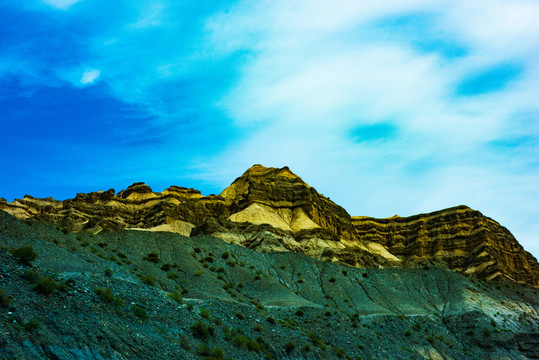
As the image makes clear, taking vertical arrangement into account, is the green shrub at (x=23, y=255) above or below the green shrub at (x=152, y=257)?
below

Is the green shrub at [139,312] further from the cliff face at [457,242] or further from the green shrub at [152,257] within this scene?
the cliff face at [457,242]

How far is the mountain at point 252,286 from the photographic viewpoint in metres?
25.3

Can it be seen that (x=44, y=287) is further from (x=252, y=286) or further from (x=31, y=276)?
(x=252, y=286)

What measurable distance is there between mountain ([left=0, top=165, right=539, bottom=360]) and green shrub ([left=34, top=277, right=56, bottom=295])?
5 cm

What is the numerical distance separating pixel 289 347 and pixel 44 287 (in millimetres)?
16993

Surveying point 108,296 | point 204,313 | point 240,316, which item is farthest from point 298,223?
point 108,296

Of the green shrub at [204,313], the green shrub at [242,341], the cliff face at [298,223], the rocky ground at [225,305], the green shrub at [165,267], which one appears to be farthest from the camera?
the cliff face at [298,223]

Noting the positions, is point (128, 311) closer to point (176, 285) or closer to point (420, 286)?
point (176, 285)

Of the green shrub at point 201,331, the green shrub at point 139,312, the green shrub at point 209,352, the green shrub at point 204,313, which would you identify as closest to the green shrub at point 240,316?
the green shrub at point 204,313

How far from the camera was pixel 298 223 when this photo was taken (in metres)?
107

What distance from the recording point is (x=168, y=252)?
5753cm

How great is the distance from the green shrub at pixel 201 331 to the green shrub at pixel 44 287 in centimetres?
858

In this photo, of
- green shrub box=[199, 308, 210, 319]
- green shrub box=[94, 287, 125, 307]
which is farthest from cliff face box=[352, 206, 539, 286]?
green shrub box=[94, 287, 125, 307]

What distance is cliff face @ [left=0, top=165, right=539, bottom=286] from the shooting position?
299 ft
